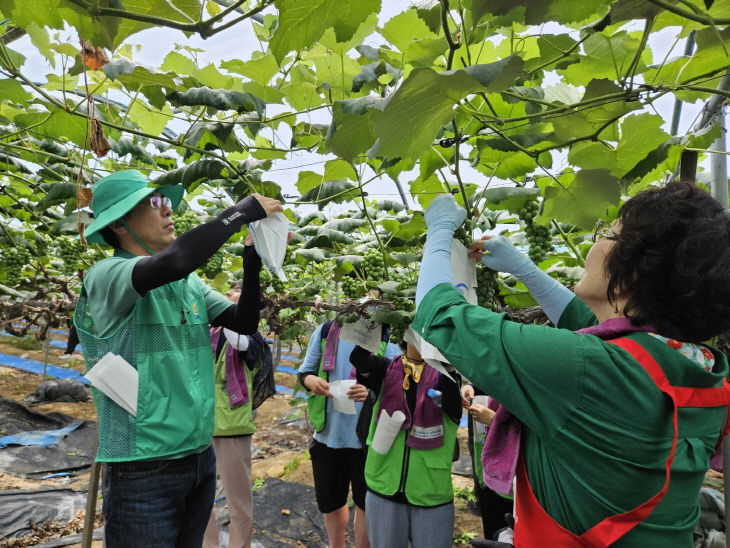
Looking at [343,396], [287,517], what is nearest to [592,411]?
[343,396]

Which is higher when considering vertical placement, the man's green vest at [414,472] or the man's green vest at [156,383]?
the man's green vest at [156,383]

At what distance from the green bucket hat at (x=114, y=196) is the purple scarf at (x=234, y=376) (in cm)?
194

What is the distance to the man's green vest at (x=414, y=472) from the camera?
2.59m

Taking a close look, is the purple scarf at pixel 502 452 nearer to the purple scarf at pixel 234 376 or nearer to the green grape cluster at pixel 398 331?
the green grape cluster at pixel 398 331

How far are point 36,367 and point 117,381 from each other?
15409mm

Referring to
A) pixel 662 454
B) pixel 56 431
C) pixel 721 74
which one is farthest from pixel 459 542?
pixel 56 431

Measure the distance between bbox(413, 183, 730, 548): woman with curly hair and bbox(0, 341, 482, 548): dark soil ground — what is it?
12.9 feet

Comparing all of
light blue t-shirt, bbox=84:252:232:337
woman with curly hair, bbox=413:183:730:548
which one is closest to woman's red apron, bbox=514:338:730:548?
woman with curly hair, bbox=413:183:730:548

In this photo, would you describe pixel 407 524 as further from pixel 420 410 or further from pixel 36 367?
pixel 36 367

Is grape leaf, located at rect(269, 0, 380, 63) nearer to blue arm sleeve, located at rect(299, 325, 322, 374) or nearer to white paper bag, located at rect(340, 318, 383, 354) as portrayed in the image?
white paper bag, located at rect(340, 318, 383, 354)

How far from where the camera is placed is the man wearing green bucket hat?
152 cm

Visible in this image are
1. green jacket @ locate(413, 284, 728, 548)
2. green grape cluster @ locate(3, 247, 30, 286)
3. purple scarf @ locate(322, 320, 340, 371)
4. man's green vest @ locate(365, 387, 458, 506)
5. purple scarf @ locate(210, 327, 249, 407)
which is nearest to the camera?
green jacket @ locate(413, 284, 728, 548)

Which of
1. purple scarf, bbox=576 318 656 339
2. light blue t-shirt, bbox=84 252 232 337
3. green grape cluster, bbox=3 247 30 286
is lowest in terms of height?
purple scarf, bbox=576 318 656 339

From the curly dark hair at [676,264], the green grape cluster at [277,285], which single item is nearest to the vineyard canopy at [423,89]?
the curly dark hair at [676,264]
